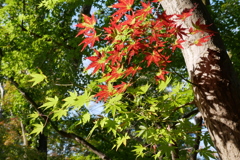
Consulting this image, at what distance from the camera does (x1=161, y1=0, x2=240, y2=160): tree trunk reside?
1.58m

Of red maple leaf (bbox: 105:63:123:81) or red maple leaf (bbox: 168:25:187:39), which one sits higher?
red maple leaf (bbox: 168:25:187:39)

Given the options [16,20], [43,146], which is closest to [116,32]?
[16,20]

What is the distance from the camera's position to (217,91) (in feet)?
5.27

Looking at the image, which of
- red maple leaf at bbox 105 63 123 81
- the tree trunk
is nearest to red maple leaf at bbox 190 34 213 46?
the tree trunk

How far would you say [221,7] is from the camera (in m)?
6.42

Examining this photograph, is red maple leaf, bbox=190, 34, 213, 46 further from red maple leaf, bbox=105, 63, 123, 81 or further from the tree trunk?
red maple leaf, bbox=105, 63, 123, 81

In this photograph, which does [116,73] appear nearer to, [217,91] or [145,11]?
[145,11]

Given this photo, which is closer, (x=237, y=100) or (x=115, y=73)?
(x=237, y=100)

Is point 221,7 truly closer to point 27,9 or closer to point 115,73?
point 27,9

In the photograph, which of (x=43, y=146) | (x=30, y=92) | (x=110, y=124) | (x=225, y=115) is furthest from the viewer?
(x=43, y=146)

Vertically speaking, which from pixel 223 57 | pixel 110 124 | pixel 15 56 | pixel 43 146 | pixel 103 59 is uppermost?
pixel 15 56

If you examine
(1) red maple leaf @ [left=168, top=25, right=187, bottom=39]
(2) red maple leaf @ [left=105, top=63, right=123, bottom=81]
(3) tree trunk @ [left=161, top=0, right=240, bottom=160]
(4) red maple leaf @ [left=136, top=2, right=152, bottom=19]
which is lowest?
(3) tree trunk @ [left=161, top=0, right=240, bottom=160]

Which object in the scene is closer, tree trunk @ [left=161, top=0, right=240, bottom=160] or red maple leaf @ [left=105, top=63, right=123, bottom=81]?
tree trunk @ [left=161, top=0, right=240, bottom=160]

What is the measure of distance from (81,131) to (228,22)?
15.2 ft
